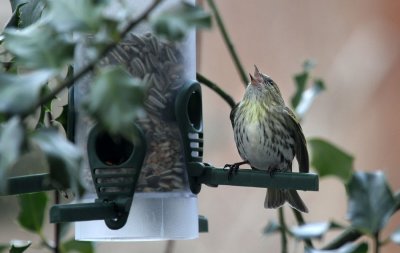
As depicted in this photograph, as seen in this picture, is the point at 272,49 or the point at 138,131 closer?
the point at 138,131

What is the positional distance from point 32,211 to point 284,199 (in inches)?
34.4

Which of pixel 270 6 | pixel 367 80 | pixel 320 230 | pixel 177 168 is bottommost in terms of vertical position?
pixel 320 230

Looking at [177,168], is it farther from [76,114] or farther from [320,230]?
[320,230]

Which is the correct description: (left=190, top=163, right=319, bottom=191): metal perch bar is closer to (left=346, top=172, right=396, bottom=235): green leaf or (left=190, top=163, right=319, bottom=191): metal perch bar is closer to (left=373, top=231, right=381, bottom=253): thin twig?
(left=346, top=172, right=396, bottom=235): green leaf

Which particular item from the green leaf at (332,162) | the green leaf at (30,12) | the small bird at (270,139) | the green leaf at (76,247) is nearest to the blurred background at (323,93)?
the small bird at (270,139)

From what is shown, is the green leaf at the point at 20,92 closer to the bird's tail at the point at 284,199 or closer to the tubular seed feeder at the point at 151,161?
the tubular seed feeder at the point at 151,161

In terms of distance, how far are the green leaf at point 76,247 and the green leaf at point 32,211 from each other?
9cm

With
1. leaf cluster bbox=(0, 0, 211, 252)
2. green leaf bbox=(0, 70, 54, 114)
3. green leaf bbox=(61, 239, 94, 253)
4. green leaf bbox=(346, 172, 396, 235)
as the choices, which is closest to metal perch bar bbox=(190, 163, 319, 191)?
green leaf bbox=(346, 172, 396, 235)

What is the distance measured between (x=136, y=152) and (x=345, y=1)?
130 inches

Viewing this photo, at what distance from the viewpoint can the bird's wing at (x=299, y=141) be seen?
303 cm

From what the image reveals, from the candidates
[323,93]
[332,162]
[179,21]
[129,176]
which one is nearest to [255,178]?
[332,162]

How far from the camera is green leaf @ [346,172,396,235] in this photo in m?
2.15

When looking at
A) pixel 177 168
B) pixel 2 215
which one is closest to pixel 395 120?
pixel 2 215

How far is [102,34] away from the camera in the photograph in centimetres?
135
